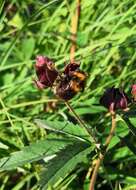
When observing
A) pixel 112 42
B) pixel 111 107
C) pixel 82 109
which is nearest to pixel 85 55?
pixel 112 42

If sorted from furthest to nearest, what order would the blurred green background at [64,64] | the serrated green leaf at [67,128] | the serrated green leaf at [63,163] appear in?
the blurred green background at [64,64] < the serrated green leaf at [67,128] < the serrated green leaf at [63,163]

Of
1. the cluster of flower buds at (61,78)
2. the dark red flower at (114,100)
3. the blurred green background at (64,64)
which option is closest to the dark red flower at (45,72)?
the cluster of flower buds at (61,78)

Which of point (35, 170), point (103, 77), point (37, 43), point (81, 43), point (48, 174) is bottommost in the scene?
point (48, 174)

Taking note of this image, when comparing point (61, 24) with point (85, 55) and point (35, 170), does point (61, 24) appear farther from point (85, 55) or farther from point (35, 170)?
point (35, 170)

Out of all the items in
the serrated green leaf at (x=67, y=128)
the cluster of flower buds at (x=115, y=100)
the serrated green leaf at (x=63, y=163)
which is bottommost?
the serrated green leaf at (x=63, y=163)

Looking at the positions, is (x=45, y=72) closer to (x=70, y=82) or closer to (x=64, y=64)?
(x=70, y=82)

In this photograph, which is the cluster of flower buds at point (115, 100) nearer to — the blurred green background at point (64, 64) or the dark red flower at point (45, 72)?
the dark red flower at point (45, 72)

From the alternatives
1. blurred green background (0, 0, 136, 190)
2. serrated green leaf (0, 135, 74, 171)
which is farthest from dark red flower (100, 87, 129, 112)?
blurred green background (0, 0, 136, 190)
